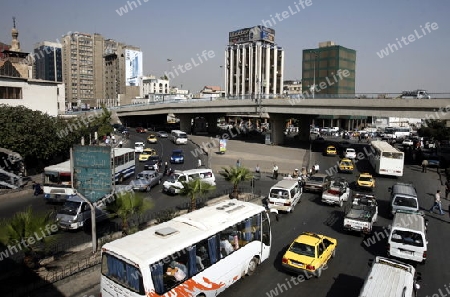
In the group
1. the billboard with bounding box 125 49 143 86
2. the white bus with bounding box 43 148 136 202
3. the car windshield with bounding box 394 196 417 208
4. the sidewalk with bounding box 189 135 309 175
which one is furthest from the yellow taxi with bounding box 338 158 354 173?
the billboard with bounding box 125 49 143 86

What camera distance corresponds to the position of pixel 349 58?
122 metres

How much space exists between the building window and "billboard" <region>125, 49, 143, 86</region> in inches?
4357

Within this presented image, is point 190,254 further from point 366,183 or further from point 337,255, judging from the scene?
point 366,183

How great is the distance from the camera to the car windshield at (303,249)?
12.7 m

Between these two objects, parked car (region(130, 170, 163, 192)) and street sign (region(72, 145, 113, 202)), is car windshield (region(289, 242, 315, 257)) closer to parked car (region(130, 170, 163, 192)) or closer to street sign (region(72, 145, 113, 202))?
street sign (region(72, 145, 113, 202))

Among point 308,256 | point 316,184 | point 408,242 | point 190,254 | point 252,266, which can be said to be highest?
point 190,254

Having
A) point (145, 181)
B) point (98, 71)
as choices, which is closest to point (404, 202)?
point (145, 181)

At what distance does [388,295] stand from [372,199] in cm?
1281

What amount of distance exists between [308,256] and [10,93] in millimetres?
40084

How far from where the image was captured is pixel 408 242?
1384 cm

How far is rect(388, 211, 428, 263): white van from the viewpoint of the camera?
44.5 ft

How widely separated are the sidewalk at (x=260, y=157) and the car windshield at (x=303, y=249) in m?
22.6

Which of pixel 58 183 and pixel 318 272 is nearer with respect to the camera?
pixel 318 272

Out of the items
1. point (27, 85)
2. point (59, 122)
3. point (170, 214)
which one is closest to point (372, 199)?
point (170, 214)
